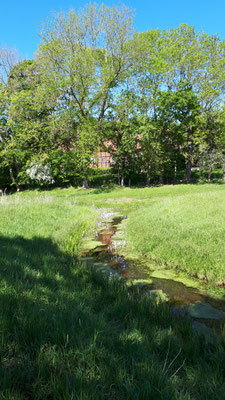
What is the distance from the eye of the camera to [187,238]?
718cm

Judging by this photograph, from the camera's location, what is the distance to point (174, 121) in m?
30.3

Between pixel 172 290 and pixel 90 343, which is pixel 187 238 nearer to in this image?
pixel 172 290

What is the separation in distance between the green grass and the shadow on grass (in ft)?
7.47

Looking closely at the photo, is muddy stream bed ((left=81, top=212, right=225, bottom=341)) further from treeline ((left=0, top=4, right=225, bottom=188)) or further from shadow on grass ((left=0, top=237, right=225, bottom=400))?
treeline ((left=0, top=4, right=225, bottom=188))

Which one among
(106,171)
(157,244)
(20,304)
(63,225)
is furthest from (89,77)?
(20,304)

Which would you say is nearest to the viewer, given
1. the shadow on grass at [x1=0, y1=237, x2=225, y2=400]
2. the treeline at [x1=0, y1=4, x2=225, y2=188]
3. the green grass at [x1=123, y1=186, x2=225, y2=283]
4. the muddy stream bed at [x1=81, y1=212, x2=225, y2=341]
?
the shadow on grass at [x1=0, y1=237, x2=225, y2=400]

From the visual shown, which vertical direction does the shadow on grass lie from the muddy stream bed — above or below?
above

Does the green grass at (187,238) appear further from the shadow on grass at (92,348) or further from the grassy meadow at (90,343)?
the shadow on grass at (92,348)

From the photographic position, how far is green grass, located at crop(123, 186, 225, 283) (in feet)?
18.7

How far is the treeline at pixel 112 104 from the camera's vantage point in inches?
889

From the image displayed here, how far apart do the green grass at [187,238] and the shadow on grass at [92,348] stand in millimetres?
2276

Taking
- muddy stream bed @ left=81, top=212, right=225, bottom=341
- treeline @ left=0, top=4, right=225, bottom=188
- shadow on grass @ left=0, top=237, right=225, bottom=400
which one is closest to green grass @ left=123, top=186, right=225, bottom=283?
muddy stream bed @ left=81, top=212, right=225, bottom=341

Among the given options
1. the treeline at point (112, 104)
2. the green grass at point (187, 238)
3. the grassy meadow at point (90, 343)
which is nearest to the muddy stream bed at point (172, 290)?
the grassy meadow at point (90, 343)

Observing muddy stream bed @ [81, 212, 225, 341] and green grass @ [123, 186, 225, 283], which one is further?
green grass @ [123, 186, 225, 283]
